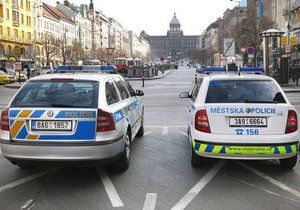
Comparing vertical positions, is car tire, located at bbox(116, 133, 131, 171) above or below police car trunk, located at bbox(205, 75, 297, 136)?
below

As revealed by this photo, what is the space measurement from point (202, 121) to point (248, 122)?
0.66 meters

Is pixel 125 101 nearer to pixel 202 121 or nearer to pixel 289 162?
pixel 202 121

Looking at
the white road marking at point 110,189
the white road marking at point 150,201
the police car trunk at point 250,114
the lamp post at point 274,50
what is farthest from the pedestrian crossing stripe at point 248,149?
the lamp post at point 274,50

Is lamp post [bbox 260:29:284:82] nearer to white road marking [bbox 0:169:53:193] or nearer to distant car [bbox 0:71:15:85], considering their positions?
white road marking [bbox 0:169:53:193]

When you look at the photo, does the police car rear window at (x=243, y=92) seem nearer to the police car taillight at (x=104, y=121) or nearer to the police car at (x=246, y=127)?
the police car at (x=246, y=127)

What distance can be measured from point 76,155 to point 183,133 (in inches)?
199

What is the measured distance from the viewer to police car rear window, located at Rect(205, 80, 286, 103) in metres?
6.50

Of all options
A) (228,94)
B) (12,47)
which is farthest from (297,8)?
(228,94)

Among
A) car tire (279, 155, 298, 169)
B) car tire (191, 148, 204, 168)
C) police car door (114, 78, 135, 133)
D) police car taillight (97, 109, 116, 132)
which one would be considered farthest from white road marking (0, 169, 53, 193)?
car tire (279, 155, 298, 169)

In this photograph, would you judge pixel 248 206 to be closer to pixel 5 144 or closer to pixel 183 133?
pixel 5 144

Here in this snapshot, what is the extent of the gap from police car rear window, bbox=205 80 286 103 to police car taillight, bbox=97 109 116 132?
153cm

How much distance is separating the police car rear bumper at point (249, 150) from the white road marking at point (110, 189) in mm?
1446

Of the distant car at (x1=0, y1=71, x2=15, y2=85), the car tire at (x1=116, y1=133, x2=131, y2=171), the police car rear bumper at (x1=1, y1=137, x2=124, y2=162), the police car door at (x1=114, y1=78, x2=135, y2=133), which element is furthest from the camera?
the distant car at (x1=0, y1=71, x2=15, y2=85)

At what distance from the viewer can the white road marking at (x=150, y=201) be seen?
5.09 meters
